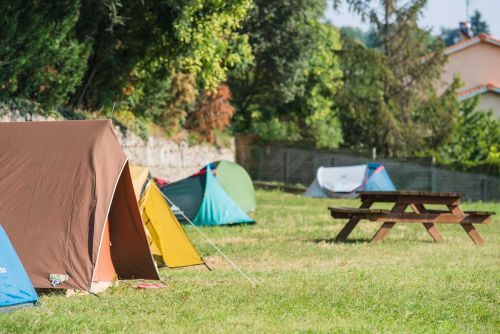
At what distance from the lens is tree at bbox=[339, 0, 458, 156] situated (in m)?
35.1

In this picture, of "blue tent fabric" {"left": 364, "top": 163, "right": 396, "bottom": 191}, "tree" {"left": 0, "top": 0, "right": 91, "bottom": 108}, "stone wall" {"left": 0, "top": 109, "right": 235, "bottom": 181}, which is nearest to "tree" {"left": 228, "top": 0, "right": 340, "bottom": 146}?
"stone wall" {"left": 0, "top": 109, "right": 235, "bottom": 181}

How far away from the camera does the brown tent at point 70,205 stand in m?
9.33

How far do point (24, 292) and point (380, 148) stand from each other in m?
28.9

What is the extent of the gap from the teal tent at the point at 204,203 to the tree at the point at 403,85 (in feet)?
55.8

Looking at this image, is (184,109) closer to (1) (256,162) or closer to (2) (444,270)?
(1) (256,162)

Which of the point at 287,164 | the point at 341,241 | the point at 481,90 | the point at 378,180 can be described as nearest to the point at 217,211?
the point at 341,241

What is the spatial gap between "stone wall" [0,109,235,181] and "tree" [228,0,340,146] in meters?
3.28

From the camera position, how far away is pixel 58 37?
21.2m

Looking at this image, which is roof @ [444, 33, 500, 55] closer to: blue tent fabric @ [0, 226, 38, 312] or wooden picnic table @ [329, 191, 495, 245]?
wooden picnic table @ [329, 191, 495, 245]

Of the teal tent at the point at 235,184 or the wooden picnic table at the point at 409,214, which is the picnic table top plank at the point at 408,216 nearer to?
the wooden picnic table at the point at 409,214

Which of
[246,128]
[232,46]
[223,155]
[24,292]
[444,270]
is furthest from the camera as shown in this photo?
[246,128]

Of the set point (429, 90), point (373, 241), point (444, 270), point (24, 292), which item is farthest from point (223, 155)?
point (24, 292)

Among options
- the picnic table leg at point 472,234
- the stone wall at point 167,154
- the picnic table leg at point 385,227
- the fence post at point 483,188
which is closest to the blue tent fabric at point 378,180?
the fence post at point 483,188

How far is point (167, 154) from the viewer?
30312 mm
